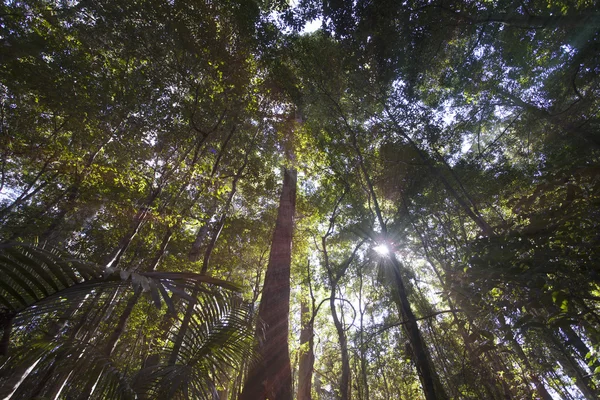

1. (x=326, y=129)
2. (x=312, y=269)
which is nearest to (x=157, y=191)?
(x=326, y=129)

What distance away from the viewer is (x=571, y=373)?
6168 millimetres

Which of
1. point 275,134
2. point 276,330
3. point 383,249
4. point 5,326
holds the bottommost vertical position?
point 5,326

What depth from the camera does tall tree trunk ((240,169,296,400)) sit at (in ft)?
11.8

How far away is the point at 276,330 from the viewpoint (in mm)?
4258

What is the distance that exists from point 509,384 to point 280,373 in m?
5.09

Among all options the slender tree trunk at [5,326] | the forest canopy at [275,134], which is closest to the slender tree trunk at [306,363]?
the forest canopy at [275,134]

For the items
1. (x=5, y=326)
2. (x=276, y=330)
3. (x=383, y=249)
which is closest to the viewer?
(x=5, y=326)

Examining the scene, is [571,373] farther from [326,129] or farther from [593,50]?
[326,129]

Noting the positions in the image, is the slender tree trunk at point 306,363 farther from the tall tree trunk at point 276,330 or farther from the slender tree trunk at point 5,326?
the slender tree trunk at point 5,326

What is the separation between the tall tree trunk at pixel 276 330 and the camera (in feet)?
11.8

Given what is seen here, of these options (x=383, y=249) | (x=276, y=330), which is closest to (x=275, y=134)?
(x=383, y=249)

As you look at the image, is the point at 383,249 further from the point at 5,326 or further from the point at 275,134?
the point at 5,326

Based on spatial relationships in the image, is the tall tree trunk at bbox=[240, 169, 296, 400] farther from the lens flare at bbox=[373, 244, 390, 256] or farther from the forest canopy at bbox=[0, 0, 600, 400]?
the lens flare at bbox=[373, 244, 390, 256]

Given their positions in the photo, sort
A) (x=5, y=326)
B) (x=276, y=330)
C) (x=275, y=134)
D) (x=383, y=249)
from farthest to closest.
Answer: (x=275, y=134) < (x=383, y=249) < (x=276, y=330) < (x=5, y=326)
